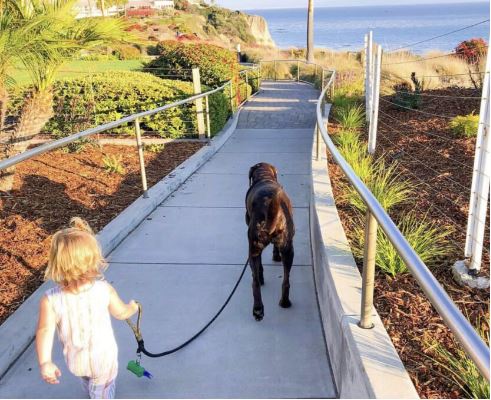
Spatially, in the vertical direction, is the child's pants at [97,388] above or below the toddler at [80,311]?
below

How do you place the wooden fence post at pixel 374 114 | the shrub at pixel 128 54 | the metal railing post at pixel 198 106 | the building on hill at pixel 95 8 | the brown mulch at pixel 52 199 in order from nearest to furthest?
the brown mulch at pixel 52 199, the building on hill at pixel 95 8, the wooden fence post at pixel 374 114, the metal railing post at pixel 198 106, the shrub at pixel 128 54

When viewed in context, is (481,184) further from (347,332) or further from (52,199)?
(52,199)

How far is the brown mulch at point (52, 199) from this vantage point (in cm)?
399

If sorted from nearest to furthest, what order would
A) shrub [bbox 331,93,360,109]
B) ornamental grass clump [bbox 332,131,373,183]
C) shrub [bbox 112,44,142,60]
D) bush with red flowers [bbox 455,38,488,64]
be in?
ornamental grass clump [bbox 332,131,373,183] → shrub [bbox 331,93,360,109] → bush with red flowers [bbox 455,38,488,64] → shrub [bbox 112,44,142,60]

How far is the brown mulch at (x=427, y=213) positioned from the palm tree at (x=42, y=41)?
3.37 meters

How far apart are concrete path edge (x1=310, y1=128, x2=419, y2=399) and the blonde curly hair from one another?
137cm

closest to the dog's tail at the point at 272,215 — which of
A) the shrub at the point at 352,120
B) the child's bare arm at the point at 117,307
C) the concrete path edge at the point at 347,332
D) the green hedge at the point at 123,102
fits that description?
the concrete path edge at the point at 347,332

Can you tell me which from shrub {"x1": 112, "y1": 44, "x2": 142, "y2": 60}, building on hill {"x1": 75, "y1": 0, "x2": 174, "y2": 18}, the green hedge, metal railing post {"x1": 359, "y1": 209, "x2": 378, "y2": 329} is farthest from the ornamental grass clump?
shrub {"x1": 112, "y1": 44, "x2": 142, "y2": 60}

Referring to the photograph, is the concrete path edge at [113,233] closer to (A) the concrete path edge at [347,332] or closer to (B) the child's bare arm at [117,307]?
(B) the child's bare arm at [117,307]

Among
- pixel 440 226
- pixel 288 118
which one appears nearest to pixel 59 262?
pixel 440 226

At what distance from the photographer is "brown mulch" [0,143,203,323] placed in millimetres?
3988

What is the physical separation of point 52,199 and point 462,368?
4962mm

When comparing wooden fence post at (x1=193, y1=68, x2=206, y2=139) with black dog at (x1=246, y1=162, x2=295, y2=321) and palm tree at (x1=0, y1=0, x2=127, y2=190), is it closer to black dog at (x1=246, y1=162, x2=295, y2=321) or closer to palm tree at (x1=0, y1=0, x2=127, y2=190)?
palm tree at (x1=0, y1=0, x2=127, y2=190)

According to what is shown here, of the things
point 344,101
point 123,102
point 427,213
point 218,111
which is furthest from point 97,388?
point 344,101
